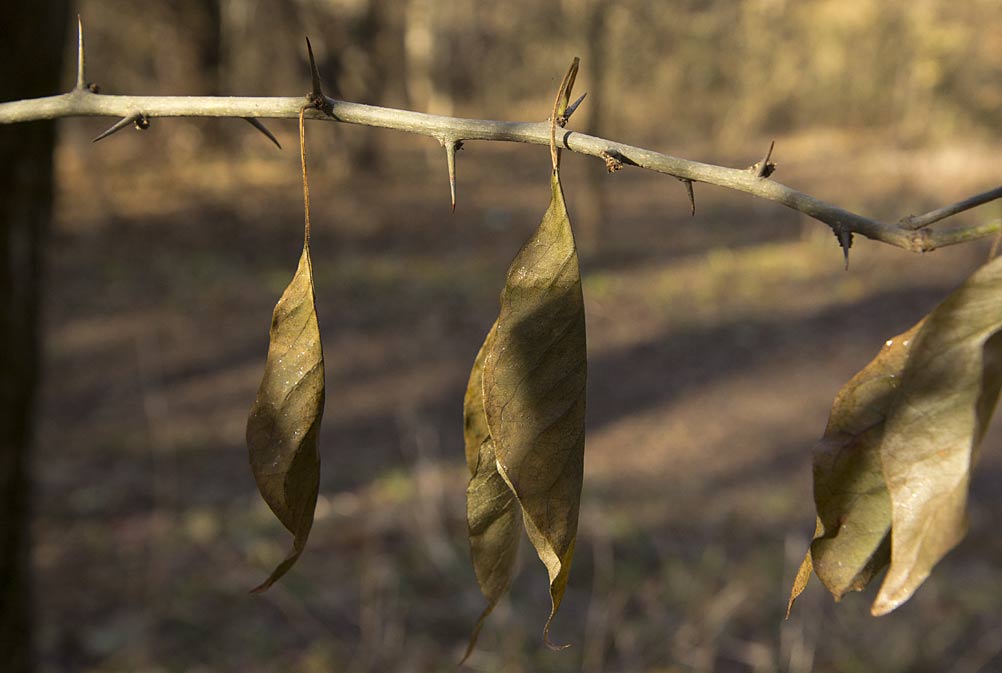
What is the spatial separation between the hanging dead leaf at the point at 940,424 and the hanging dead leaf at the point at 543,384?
0.57 ft

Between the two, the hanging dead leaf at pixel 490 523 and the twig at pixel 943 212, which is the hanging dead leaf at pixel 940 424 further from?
the hanging dead leaf at pixel 490 523

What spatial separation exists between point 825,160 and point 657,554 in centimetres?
1024

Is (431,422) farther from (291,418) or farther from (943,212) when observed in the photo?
(943,212)

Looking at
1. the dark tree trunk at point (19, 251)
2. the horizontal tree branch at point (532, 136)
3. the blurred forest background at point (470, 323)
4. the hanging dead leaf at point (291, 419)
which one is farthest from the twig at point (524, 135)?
the dark tree trunk at point (19, 251)

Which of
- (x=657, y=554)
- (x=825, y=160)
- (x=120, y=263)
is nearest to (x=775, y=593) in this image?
(x=657, y=554)

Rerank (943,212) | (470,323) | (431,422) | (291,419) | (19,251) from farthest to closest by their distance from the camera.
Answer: (470,323)
(431,422)
(19,251)
(291,419)
(943,212)

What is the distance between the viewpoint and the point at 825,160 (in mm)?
13016

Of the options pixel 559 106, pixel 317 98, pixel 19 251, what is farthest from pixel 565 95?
pixel 19 251

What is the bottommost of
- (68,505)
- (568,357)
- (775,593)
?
(775,593)

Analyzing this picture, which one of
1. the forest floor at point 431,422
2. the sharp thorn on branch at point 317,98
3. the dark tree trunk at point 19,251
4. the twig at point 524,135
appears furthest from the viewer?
the forest floor at point 431,422

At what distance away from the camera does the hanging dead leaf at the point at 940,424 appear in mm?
501

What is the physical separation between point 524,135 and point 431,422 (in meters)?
5.14

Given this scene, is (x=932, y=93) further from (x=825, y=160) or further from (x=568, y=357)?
(x=568, y=357)

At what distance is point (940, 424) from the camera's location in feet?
1.69
